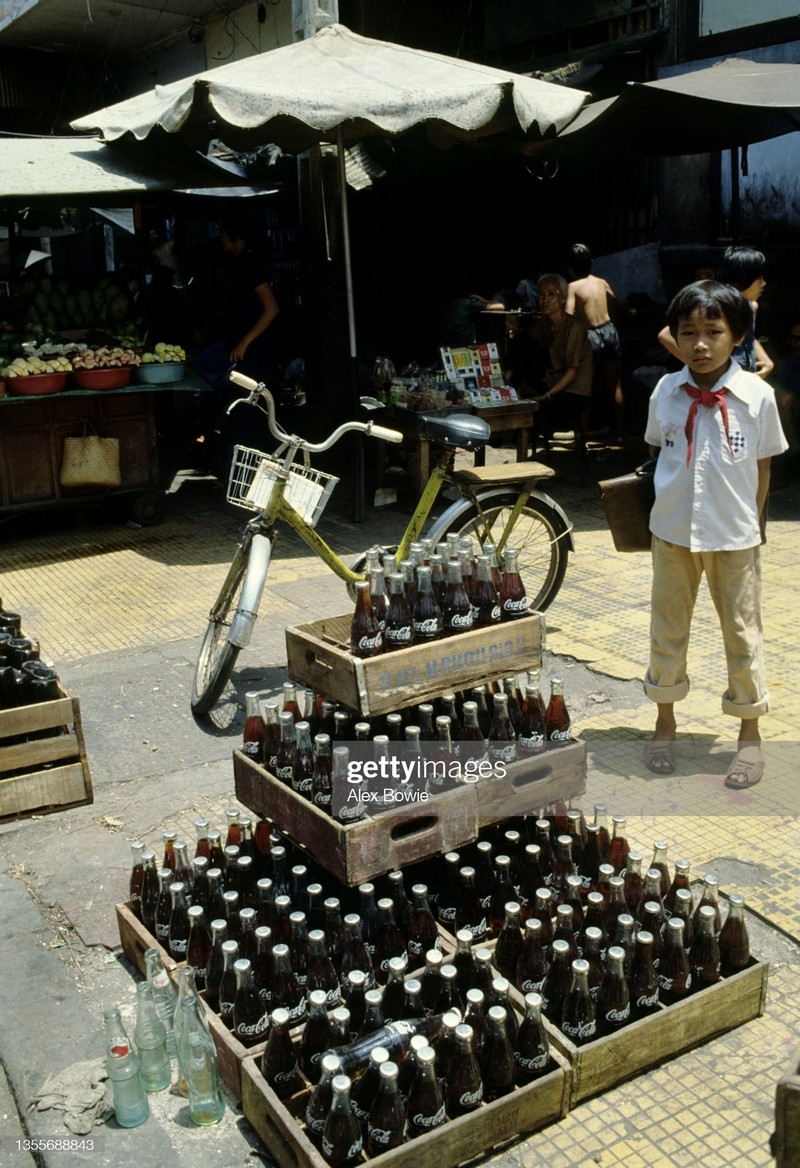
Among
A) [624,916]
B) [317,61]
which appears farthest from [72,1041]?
[317,61]

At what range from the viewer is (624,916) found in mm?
3082

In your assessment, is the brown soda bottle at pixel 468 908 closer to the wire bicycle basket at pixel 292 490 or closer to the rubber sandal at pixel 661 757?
the rubber sandal at pixel 661 757

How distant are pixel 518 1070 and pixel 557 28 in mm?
12191

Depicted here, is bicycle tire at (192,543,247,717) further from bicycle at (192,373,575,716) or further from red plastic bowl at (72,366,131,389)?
red plastic bowl at (72,366,131,389)

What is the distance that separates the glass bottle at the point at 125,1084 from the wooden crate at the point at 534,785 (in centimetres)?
121

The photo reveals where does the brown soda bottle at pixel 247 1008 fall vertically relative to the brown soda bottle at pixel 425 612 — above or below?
below

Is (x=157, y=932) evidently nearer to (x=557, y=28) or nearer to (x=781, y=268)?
(x=781, y=268)

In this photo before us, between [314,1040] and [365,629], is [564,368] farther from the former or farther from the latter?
[314,1040]

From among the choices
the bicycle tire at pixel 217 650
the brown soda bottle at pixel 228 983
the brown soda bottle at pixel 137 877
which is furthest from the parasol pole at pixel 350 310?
the brown soda bottle at pixel 228 983

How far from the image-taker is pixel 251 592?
5059mm

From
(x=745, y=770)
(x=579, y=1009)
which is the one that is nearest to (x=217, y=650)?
(x=745, y=770)

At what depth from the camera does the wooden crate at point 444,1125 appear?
2.62 meters

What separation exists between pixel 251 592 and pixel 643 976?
265 centimetres

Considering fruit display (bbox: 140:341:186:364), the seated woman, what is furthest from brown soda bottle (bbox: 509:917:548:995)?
the seated woman
